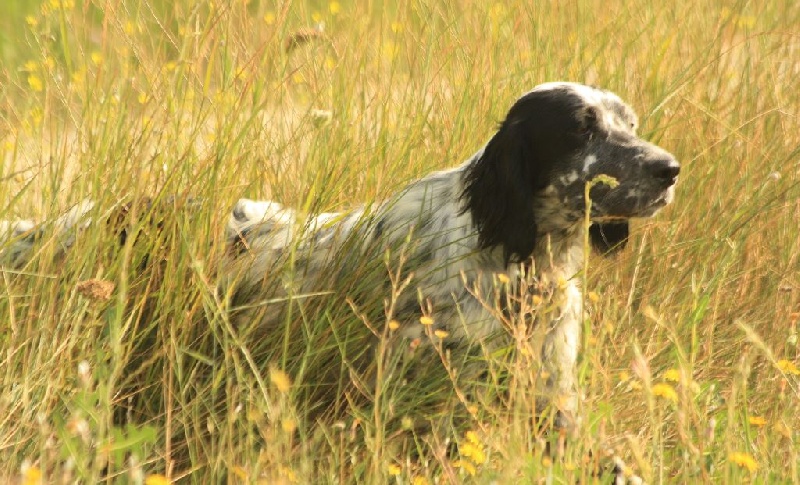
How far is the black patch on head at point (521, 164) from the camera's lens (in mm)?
3271

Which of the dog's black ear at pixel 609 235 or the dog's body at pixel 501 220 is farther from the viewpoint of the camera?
the dog's black ear at pixel 609 235

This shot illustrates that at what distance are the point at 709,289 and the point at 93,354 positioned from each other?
5.06 feet

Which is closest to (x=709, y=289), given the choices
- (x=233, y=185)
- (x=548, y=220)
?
(x=548, y=220)

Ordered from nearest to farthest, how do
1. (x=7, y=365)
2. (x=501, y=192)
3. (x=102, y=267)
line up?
1. (x=7, y=365)
2. (x=102, y=267)
3. (x=501, y=192)

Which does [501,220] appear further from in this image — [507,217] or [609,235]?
[609,235]

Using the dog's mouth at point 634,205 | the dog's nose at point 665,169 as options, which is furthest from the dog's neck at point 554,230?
the dog's nose at point 665,169

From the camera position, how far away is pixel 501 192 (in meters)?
3.27

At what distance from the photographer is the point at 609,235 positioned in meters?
3.55

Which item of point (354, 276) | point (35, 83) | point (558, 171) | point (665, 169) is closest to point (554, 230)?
point (558, 171)

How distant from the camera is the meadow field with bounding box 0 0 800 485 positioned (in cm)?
240

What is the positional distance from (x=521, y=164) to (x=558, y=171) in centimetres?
11

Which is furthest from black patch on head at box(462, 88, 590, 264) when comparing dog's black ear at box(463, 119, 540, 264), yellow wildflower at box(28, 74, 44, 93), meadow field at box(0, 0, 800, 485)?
yellow wildflower at box(28, 74, 44, 93)

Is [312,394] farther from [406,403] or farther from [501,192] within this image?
[501,192]

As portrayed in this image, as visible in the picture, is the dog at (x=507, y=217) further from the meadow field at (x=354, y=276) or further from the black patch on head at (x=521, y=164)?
the meadow field at (x=354, y=276)
